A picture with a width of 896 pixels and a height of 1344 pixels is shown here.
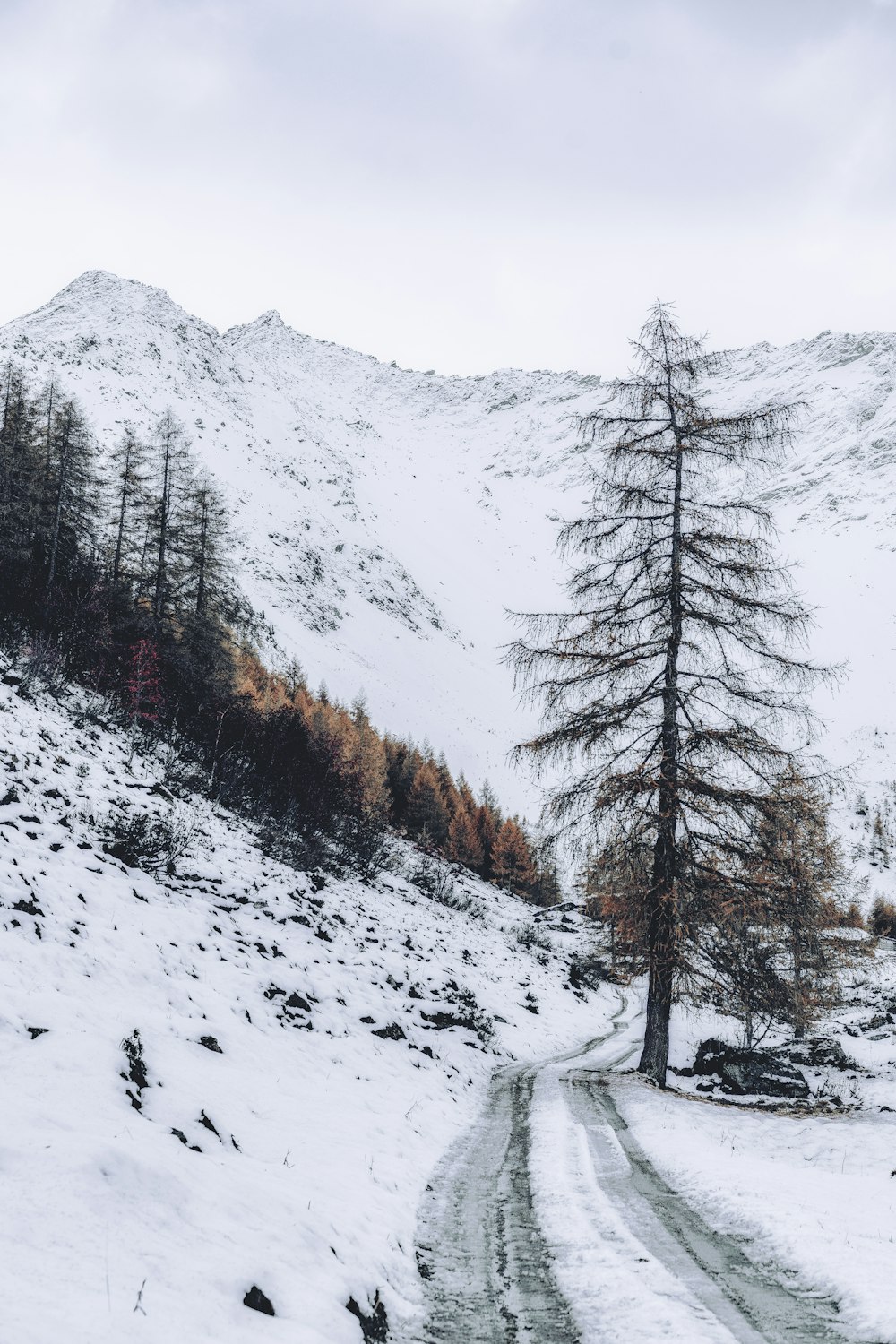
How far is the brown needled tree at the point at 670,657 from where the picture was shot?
1093 centimetres

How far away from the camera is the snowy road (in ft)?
12.4

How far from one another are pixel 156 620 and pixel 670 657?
21.2 meters

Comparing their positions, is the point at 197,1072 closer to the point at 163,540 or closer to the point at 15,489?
the point at 163,540

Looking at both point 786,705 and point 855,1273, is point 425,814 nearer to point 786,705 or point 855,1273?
point 786,705

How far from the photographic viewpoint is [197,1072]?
6820 millimetres

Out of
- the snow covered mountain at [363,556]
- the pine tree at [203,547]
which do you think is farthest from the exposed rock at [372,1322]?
the snow covered mountain at [363,556]

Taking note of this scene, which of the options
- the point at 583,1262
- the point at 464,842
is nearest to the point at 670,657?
the point at 583,1262

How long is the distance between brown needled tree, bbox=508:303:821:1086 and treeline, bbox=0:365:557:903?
33.2 feet

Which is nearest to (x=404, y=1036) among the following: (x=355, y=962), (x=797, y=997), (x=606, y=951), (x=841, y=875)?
(x=355, y=962)

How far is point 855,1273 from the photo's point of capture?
4230 mm

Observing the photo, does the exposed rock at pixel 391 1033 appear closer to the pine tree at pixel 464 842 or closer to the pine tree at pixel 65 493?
the pine tree at pixel 65 493

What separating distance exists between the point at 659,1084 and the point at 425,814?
46750 mm

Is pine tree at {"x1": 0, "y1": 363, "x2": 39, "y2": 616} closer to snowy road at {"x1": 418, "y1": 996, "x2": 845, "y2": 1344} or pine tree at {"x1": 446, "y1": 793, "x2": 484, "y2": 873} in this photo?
snowy road at {"x1": 418, "y1": 996, "x2": 845, "y2": 1344}

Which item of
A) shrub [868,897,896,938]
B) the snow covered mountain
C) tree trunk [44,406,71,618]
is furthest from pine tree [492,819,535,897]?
tree trunk [44,406,71,618]
